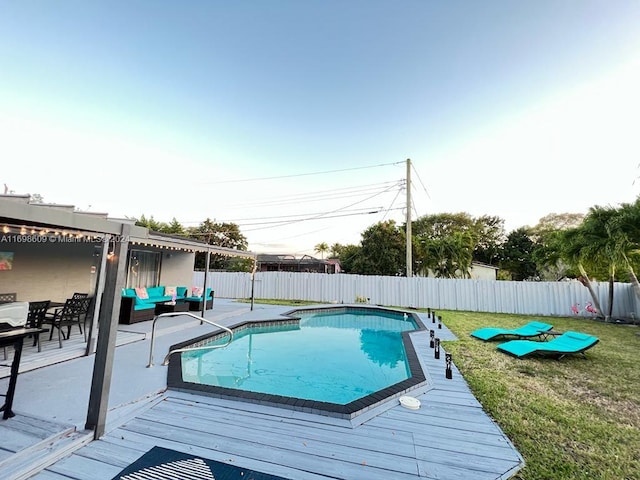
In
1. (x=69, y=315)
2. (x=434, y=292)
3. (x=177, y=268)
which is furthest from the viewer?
(x=434, y=292)

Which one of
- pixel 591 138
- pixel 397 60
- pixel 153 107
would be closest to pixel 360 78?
pixel 397 60

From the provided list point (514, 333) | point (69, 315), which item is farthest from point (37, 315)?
point (514, 333)

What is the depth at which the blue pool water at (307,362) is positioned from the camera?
4.82m

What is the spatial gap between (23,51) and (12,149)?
269 inches

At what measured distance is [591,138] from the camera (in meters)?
10.0

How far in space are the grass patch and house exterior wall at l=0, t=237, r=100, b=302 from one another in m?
8.99

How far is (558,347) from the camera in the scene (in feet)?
19.7

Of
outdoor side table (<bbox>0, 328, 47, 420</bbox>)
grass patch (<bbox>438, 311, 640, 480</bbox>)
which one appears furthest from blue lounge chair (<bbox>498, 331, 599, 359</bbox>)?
outdoor side table (<bbox>0, 328, 47, 420</bbox>)

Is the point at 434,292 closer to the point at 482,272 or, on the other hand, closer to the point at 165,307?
the point at 165,307

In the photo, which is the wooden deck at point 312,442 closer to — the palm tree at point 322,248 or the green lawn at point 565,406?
the green lawn at point 565,406

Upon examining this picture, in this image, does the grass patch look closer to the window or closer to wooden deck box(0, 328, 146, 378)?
wooden deck box(0, 328, 146, 378)

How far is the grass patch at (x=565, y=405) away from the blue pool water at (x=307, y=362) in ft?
5.39

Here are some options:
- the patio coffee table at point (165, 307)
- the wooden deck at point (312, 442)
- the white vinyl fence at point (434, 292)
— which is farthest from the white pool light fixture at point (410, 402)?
the white vinyl fence at point (434, 292)

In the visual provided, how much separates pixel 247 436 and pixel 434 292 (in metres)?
13.3
